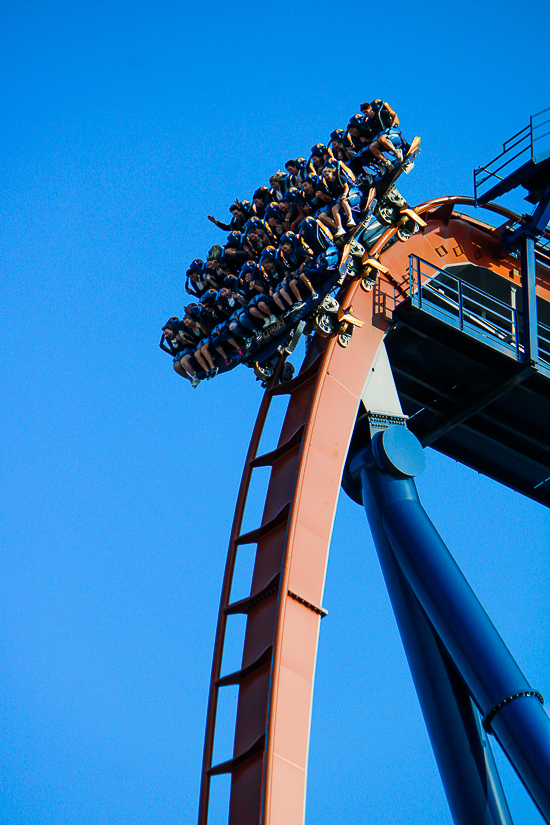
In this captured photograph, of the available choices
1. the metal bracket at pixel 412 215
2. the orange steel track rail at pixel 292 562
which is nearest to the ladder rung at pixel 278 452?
the orange steel track rail at pixel 292 562

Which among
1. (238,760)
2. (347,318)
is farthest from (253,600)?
(347,318)

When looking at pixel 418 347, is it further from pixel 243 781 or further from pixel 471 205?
pixel 243 781

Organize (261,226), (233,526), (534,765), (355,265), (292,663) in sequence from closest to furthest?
(534,765) → (292,663) → (233,526) → (355,265) → (261,226)

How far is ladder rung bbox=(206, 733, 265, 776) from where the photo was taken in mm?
11836

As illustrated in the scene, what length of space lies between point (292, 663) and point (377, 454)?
3460 millimetres

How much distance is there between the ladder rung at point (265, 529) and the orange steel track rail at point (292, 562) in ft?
0.05

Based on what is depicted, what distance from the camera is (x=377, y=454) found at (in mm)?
14492

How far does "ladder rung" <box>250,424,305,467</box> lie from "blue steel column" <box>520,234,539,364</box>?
4.13 meters

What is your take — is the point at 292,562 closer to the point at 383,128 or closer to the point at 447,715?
the point at 447,715

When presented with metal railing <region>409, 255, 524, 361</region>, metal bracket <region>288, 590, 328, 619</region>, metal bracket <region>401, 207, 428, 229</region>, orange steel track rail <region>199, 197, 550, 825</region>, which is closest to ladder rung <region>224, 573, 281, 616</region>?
orange steel track rail <region>199, 197, 550, 825</region>

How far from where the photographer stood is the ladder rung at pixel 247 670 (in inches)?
A: 491

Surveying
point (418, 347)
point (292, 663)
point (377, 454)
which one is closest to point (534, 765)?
point (292, 663)

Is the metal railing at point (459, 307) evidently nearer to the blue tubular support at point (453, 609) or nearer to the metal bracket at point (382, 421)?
the metal bracket at point (382, 421)

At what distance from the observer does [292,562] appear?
1297 cm
